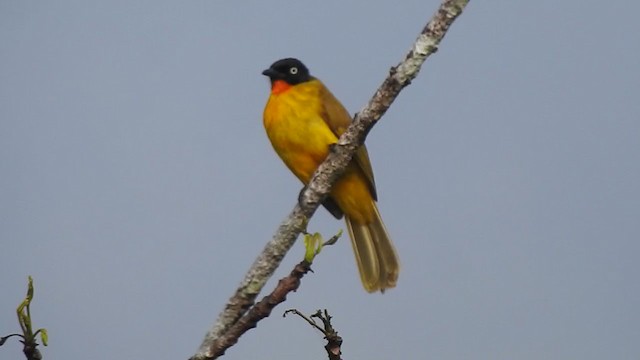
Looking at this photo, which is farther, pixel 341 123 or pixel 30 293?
pixel 341 123

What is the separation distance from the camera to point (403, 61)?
12.8ft

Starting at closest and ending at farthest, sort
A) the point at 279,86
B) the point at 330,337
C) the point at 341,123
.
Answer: the point at 330,337 < the point at 341,123 < the point at 279,86

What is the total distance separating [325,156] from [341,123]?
238 millimetres

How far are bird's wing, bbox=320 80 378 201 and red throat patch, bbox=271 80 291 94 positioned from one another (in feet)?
0.99

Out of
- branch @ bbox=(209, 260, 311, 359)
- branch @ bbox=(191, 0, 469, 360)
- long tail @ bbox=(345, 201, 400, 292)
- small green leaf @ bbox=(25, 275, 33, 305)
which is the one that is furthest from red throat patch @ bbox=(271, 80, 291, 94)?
small green leaf @ bbox=(25, 275, 33, 305)

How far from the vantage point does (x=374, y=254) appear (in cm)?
648

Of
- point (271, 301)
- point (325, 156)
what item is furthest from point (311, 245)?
point (325, 156)

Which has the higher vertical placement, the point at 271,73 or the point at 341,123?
the point at 271,73

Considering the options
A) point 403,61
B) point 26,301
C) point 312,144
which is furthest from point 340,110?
point 26,301

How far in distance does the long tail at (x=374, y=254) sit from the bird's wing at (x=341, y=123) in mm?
264

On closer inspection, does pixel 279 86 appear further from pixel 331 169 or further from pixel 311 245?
pixel 311 245

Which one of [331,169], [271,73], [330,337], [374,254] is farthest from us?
[271,73]

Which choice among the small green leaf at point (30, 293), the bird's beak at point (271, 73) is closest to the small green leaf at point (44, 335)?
the small green leaf at point (30, 293)

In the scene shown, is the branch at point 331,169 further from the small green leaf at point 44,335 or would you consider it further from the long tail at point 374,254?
the long tail at point 374,254
